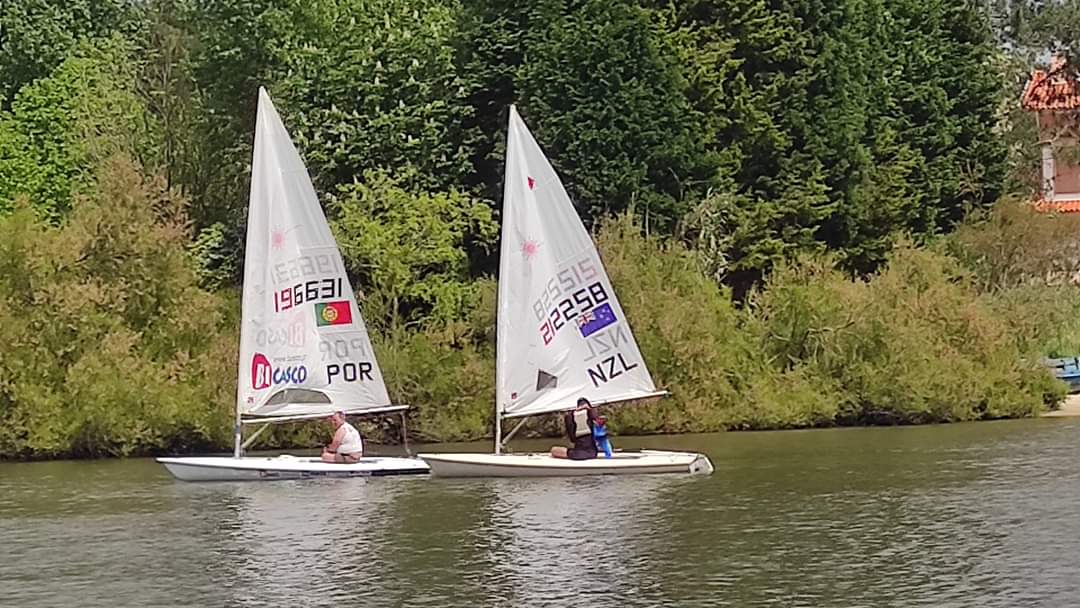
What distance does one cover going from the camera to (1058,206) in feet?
233

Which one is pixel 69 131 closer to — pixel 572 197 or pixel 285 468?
pixel 572 197

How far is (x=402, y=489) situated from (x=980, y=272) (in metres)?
30.1

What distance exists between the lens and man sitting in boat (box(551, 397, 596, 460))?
106 ft

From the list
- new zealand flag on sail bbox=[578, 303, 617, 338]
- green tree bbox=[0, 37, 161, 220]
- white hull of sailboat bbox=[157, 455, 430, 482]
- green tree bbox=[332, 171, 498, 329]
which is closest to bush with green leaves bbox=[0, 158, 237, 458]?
green tree bbox=[332, 171, 498, 329]

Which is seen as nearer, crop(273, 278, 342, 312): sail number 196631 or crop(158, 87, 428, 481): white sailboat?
crop(158, 87, 428, 481): white sailboat

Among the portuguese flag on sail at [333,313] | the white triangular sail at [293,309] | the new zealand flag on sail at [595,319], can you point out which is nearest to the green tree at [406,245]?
the portuguese flag on sail at [333,313]

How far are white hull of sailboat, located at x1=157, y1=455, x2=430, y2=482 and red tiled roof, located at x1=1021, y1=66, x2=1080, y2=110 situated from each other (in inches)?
1622

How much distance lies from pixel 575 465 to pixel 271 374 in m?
6.47

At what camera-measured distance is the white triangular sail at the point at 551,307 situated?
3322 centimetres

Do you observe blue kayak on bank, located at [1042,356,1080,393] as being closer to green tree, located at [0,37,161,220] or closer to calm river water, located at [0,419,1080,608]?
calm river water, located at [0,419,1080,608]

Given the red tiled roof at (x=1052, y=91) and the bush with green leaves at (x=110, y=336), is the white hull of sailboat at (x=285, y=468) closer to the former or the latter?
the bush with green leaves at (x=110, y=336)

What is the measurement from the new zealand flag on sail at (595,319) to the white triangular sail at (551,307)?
0.02m

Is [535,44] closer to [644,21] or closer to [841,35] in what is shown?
[644,21]

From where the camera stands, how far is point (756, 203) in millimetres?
54656
